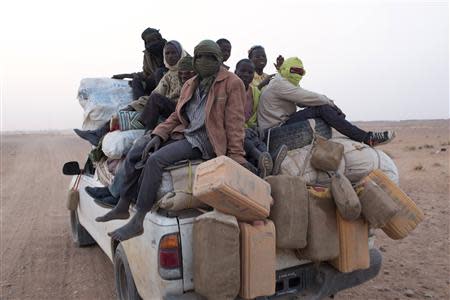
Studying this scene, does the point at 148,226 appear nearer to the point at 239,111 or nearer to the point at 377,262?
the point at 239,111

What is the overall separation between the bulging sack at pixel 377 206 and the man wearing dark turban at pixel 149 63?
358 centimetres

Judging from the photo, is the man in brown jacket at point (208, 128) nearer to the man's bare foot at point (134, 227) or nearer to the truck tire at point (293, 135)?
the man's bare foot at point (134, 227)

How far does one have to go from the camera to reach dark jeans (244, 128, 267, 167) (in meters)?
3.70

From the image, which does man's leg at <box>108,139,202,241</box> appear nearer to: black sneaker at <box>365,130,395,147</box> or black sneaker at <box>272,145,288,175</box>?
black sneaker at <box>272,145,288,175</box>

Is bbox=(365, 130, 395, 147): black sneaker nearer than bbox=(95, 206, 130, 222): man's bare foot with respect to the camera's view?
No

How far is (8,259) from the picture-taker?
6004 mm

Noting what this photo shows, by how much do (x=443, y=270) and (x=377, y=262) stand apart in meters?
2.01

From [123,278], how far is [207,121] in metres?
1.70

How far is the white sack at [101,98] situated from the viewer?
578cm

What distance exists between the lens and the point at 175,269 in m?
2.81

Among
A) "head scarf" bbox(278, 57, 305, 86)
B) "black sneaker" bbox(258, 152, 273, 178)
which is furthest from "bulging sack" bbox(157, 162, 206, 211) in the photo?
"head scarf" bbox(278, 57, 305, 86)

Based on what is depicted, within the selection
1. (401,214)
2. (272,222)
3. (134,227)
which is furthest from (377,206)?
(134,227)

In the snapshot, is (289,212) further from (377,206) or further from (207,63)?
(207,63)

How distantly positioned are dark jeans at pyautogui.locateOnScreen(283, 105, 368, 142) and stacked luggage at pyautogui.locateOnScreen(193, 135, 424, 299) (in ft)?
3.07
